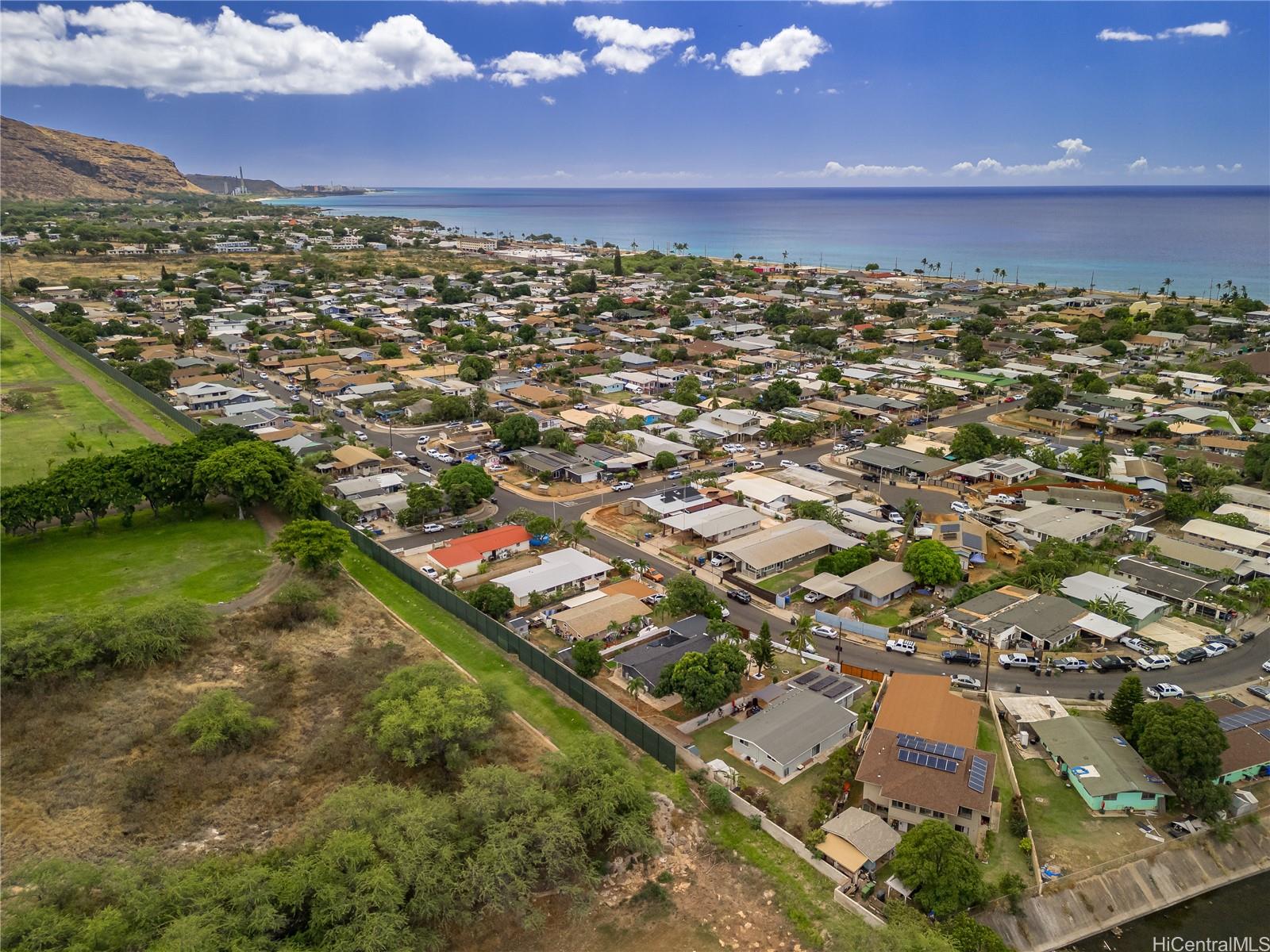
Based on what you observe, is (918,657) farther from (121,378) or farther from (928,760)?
(121,378)

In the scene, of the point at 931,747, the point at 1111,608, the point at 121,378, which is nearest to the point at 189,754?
the point at 931,747

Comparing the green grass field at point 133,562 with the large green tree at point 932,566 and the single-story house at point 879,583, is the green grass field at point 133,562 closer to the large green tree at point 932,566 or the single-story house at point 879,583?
the single-story house at point 879,583

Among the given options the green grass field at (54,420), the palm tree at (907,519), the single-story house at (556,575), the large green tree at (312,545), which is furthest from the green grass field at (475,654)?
the green grass field at (54,420)

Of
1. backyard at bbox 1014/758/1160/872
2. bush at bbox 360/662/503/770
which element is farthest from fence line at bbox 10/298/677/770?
backyard at bbox 1014/758/1160/872

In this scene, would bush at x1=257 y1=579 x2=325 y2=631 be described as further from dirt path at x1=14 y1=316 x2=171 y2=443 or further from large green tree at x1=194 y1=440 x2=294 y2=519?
dirt path at x1=14 y1=316 x2=171 y2=443

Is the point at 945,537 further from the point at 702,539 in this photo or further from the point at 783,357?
the point at 783,357

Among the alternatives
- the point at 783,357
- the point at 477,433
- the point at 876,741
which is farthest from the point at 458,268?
the point at 876,741
